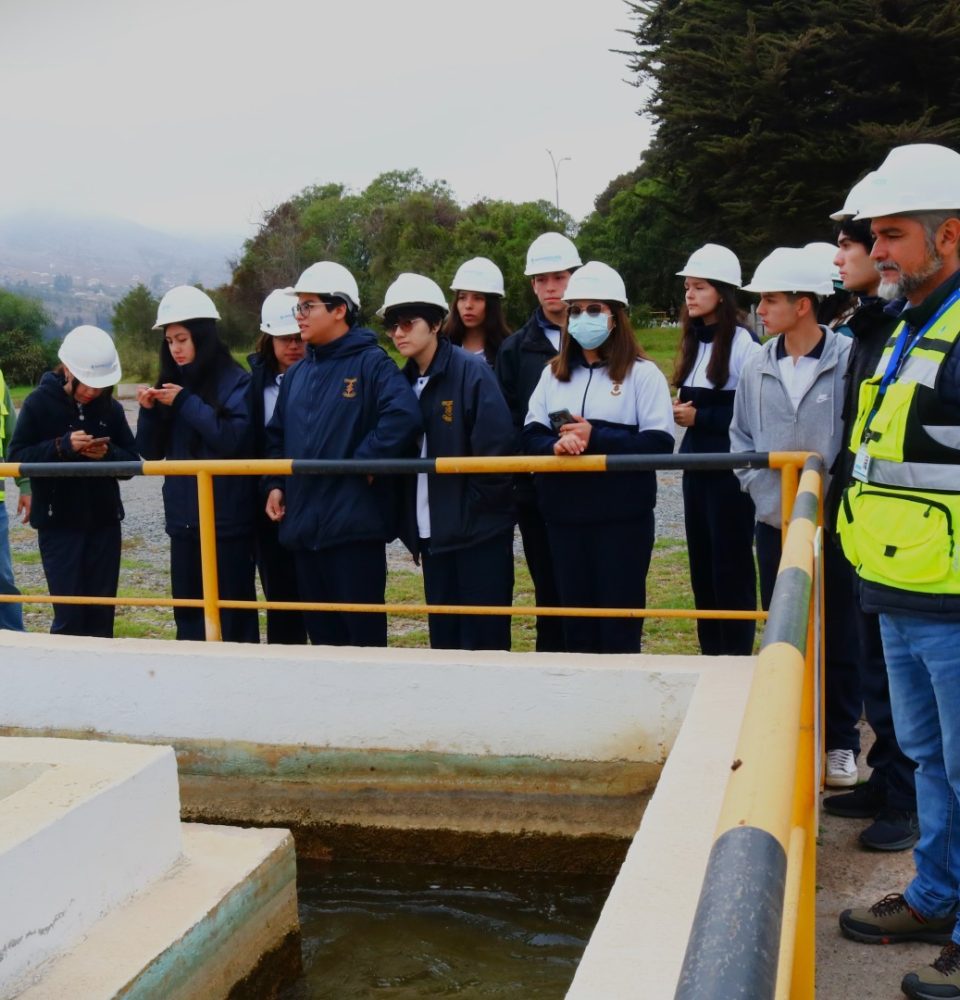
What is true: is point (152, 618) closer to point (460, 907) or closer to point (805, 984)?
point (460, 907)

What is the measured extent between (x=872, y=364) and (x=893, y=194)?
2.00 feet

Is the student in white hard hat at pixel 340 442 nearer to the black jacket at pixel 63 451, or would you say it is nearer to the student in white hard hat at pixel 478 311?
the student in white hard hat at pixel 478 311

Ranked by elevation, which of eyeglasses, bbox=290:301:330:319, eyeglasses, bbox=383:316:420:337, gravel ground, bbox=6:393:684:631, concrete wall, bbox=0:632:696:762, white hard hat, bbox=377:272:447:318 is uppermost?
white hard hat, bbox=377:272:447:318

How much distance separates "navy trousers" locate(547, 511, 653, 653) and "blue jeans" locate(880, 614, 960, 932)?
68.0 inches

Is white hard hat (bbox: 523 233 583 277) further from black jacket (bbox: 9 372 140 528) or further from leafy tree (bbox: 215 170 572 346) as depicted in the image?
leafy tree (bbox: 215 170 572 346)

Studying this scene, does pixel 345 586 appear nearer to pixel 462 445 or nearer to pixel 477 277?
pixel 462 445

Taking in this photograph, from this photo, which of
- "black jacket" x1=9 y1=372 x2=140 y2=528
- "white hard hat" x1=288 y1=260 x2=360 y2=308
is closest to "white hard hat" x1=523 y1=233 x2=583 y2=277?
"white hard hat" x1=288 y1=260 x2=360 y2=308

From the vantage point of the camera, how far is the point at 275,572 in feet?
18.2

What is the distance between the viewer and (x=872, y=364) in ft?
10.7

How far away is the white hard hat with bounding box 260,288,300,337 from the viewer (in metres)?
5.41

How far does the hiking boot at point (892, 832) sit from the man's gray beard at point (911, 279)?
66.5 inches

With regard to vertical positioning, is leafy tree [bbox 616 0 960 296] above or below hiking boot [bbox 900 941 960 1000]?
above

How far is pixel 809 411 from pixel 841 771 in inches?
48.6

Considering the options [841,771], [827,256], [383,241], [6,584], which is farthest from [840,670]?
[383,241]
